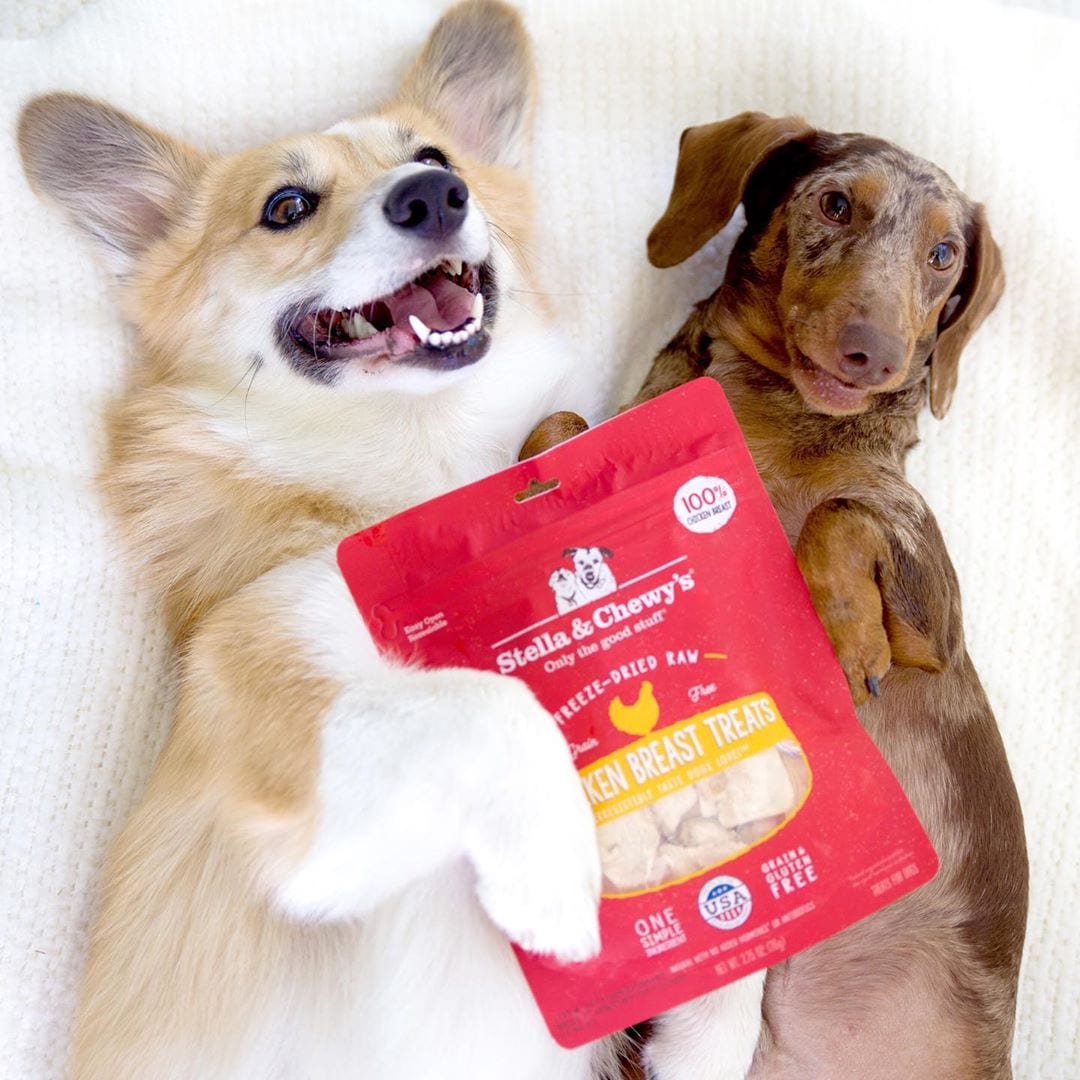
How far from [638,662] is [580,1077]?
768 mm

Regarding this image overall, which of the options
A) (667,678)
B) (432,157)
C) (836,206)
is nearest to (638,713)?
(667,678)

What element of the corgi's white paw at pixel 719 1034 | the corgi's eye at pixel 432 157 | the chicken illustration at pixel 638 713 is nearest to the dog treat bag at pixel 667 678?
the chicken illustration at pixel 638 713

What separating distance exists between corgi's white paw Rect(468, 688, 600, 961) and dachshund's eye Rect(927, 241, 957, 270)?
115 centimetres

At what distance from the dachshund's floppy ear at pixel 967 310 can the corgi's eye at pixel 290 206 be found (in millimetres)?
1209

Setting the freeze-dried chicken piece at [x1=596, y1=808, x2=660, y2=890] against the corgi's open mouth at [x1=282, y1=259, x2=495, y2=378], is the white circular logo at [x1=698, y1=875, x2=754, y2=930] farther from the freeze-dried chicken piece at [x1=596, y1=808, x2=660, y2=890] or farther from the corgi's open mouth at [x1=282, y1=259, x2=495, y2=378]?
the corgi's open mouth at [x1=282, y1=259, x2=495, y2=378]

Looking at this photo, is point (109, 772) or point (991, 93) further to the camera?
point (991, 93)

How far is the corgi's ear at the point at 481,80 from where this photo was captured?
215cm

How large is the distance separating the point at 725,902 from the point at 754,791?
0.17m

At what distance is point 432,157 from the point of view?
2012 millimetres

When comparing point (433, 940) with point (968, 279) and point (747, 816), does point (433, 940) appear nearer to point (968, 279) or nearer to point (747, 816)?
point (747, 816)

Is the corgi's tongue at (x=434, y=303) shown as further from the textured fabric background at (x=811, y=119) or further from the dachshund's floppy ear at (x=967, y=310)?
the dachshund's floppy ear at (x=967, y=310)

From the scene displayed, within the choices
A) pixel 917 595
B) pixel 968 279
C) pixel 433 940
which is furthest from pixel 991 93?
pixel 433 940

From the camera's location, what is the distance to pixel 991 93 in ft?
7.41

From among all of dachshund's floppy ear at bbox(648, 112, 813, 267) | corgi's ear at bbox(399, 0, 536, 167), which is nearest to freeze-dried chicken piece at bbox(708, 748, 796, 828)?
dachshund's floppy ear at bbox(648, 112, 813, 267)
